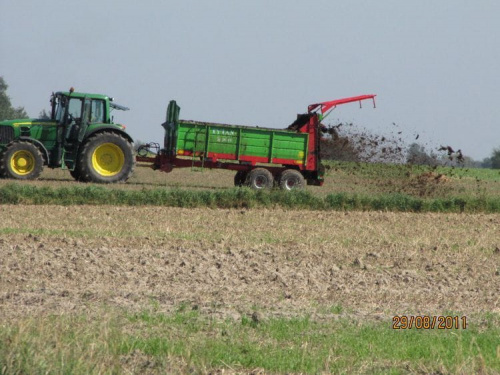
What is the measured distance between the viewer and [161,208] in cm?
1800

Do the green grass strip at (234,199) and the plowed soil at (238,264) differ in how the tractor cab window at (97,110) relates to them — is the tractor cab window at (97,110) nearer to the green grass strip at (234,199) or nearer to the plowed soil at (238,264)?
the green grass strip at (234,199)

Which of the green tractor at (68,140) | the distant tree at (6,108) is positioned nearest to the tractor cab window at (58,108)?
the green tractor at (68,140)

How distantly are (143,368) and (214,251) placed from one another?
233 inches

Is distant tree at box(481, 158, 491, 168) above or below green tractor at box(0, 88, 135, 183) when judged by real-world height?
above

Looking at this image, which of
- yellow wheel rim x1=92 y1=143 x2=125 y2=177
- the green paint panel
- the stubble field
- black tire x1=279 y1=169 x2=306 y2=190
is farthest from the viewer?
black tire x1=279 y1=169 x2=306 y2=190

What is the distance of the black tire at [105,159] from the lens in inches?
848

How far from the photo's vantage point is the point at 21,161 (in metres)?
21.6

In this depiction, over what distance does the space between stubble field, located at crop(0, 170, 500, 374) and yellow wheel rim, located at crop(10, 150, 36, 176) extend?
465cm

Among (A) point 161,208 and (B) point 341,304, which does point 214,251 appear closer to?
(B) point 341,304

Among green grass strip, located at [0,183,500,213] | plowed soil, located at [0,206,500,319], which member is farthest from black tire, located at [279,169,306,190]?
plowed soil, located at [0,206,500,319]

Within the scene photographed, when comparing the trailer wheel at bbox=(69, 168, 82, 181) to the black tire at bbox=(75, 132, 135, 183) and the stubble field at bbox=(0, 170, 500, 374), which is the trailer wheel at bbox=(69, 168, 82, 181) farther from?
the stubble field at bbox=(0, 170, 500, 374)

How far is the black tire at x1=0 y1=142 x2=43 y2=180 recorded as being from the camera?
69.9 ft
